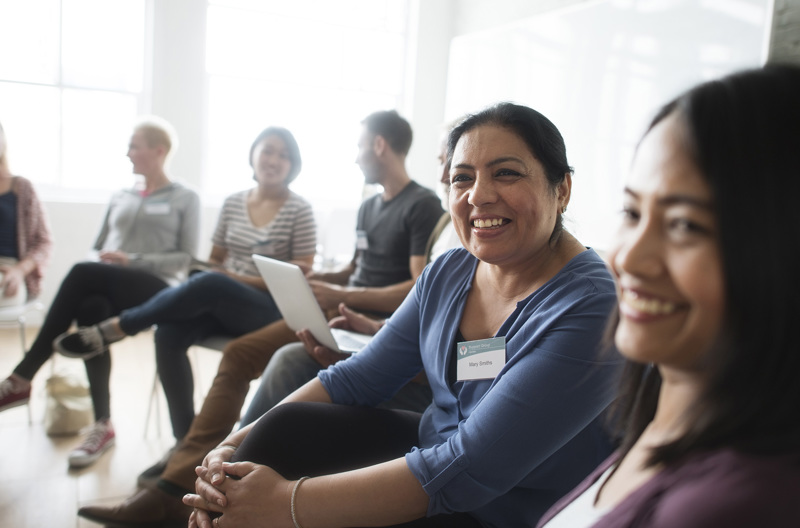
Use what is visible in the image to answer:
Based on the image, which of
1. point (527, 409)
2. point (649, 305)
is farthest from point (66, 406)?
point (649, 305)

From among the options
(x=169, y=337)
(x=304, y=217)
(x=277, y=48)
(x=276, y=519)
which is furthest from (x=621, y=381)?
(x=277, y=48)

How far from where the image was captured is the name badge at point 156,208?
2873 millimetres

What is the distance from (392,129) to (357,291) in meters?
0.80

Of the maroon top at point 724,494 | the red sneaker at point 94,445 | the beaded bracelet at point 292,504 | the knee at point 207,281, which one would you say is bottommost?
the red sneaker at point 94,445

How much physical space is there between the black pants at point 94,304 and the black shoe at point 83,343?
0.14 m

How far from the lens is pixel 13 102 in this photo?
14.9 ft

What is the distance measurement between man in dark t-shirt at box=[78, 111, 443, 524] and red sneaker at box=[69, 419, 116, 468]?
339 mm

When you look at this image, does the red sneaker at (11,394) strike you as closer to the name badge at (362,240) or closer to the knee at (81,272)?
the knee at (81,272)

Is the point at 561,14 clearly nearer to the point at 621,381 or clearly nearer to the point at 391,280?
the point at 391,280

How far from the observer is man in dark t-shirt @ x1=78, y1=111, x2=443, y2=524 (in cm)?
190

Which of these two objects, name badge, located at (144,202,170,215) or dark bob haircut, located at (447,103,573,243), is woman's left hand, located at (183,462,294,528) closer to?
dark bob haircut, located at (447,103,573,243)

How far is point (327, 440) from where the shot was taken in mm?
1220

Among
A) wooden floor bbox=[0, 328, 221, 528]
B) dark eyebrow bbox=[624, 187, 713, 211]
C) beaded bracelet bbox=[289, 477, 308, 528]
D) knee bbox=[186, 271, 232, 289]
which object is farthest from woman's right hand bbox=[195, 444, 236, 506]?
knee bbox=[186, 271, 232, 289]

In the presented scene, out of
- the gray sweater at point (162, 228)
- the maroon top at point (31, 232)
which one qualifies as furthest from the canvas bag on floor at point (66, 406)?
the gray sweater at point (162, 228)
